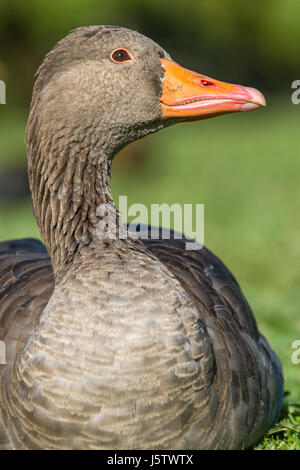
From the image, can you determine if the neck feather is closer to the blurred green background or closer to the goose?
the goose

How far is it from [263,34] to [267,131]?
21.8 feet

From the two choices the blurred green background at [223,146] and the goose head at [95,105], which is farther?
the blurred green background at [223,146]

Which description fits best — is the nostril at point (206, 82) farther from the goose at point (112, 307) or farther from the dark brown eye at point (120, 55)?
the dark brown eye at point (120, 55)

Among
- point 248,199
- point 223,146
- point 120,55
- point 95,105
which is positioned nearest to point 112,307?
point 95,105

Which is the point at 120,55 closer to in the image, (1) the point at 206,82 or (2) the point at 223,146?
(1) the point at 206,82

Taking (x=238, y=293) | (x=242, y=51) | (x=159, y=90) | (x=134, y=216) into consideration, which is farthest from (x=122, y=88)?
(x=242, y=51)

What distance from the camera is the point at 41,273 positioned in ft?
12.7

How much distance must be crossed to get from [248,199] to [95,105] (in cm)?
802

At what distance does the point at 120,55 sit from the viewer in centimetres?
338

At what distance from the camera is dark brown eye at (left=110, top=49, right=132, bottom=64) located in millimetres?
3367

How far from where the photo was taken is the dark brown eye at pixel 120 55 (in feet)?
11.0

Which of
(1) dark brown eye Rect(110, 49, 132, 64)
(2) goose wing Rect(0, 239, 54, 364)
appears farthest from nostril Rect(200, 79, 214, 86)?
(2) goose wing Rect(0, 239, 54, 364)

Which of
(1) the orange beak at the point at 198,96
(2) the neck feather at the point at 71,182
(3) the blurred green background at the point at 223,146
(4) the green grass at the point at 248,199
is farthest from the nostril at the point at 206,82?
(3) the blurred green background at the point at 223,146

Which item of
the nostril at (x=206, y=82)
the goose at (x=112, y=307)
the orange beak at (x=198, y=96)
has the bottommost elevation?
the goose at (x=112, y=307)
